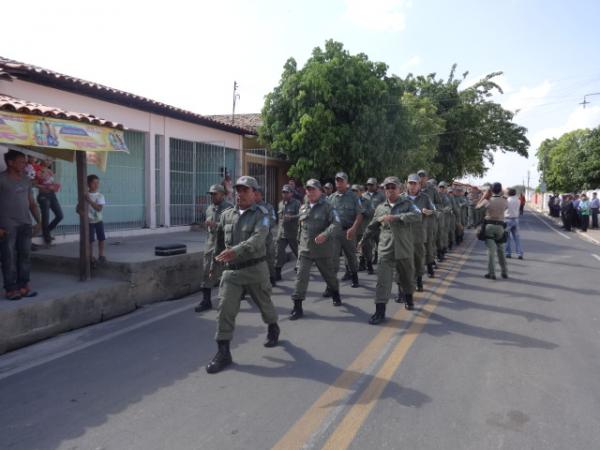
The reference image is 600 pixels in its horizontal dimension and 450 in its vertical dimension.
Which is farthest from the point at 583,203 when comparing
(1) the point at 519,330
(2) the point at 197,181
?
(1) the point at 519,330

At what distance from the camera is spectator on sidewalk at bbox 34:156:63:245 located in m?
8.79

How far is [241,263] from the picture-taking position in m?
4.82

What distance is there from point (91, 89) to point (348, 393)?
30.3 feet

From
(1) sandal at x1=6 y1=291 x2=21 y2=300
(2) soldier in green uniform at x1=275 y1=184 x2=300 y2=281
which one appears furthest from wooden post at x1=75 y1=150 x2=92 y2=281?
(2) soldier in green uniform at x1=275 y1=184 x2=300 y2=281

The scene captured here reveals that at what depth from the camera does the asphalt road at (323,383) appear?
131 inches

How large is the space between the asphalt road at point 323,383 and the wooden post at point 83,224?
1079mm

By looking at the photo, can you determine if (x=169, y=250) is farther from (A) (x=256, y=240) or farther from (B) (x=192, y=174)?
(B) (x=192, y=174)

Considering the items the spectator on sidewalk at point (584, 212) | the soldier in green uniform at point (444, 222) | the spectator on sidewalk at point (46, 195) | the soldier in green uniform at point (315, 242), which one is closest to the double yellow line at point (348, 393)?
the soldier in green uniform at point (315, 242)

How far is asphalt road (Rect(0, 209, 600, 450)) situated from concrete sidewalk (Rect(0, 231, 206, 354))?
0.27 metres

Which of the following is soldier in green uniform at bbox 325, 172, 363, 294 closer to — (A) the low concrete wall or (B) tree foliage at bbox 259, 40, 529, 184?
(A) the low concrete wall

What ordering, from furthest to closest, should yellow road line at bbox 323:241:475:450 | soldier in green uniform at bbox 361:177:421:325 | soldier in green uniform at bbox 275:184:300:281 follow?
soldier in green uniform at bbox 275:184:300:281, soldier in green uniform at bbox 361:177:421:325, yellow road line at bbox 323:241:475:450

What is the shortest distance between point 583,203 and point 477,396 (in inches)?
908

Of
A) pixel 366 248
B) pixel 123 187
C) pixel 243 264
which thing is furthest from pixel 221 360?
pixel 123 187

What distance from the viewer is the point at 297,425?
344 centimetres
